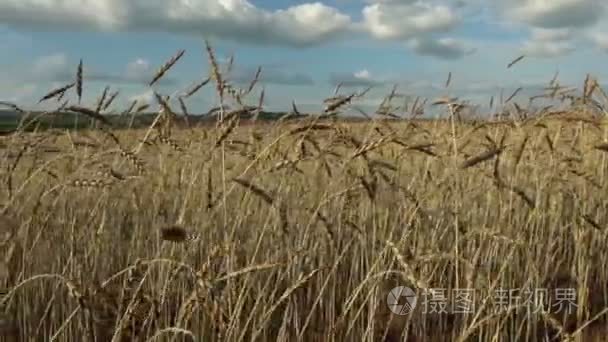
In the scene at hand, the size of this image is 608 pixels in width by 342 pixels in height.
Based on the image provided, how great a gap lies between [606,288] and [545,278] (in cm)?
40

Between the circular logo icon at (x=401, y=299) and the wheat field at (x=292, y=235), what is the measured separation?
0.12 feet

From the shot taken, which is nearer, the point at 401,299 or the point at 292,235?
the point at 401,299

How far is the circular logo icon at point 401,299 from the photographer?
7.25ft

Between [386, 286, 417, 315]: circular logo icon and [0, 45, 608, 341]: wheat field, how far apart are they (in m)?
0.04

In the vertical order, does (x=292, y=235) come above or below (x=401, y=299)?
above

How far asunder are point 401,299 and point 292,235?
0.56 m

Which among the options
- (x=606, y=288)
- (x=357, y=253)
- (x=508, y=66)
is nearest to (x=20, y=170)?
(x=357, y=253)

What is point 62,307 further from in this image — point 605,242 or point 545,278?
point 605,242

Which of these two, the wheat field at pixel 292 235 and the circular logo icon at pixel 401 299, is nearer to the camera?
the wheat field at pixel 292 235

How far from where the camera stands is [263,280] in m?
2.36

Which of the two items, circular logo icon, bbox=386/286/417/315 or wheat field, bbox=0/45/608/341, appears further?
circular logo icon, bbox=386/286/417/315

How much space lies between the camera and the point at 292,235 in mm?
2619

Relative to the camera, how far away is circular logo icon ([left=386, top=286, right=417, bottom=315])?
2211 millimetres

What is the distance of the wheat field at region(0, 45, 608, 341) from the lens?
6.07 ft
